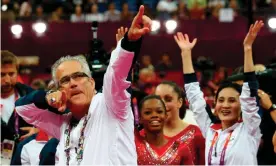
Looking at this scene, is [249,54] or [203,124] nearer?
→ [249,54]

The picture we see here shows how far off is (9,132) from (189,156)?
142 centimetres

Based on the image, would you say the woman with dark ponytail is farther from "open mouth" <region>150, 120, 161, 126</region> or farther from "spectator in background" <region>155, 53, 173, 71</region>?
"spectator in background" <region>155, 53, 173, 71</region>

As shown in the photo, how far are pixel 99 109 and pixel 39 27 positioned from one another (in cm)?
1046

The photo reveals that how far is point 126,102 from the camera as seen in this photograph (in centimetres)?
281

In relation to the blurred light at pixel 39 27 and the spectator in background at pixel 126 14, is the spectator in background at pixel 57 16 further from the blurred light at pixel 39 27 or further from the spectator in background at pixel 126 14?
the spectator in background at pixel 126 14

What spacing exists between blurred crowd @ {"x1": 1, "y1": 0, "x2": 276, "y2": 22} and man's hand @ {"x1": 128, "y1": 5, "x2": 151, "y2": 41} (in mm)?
10314

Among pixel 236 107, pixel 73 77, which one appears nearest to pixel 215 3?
pixel 236 107

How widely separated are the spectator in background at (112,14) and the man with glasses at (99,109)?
10497mm

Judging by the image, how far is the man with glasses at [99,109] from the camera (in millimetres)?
2672

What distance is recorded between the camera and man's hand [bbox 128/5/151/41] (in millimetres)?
2602

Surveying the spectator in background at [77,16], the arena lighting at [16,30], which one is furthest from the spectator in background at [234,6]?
the arena lighting at [16,30]

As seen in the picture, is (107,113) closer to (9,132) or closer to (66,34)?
(9,132)

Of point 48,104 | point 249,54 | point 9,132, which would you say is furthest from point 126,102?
point 9,132

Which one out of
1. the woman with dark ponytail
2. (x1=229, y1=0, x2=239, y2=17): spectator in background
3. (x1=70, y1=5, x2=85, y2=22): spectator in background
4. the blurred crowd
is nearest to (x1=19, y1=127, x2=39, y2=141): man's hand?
the woman with dark ponytail
